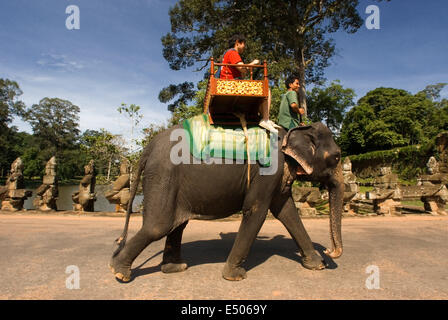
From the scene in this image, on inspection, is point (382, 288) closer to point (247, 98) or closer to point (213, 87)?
point (247, 98)

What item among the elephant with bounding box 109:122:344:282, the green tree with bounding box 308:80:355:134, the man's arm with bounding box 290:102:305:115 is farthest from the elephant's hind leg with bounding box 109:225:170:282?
the green tree with bounding box 308:80:355:134

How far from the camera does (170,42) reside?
17188 millimetres

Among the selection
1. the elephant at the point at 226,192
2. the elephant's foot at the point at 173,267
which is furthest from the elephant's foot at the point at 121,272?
the elephant's foot at the point at 173,267

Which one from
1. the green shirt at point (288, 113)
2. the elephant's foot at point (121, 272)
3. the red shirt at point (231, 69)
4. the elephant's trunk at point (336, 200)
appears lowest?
the elephant's foot at point (121, 272)

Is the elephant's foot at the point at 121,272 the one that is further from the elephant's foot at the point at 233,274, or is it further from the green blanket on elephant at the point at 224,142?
the green blanket on elephant at the point at 224,142

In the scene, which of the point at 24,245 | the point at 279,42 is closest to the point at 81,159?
the point at 279,42

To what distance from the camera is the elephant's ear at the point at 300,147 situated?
3.34 meters

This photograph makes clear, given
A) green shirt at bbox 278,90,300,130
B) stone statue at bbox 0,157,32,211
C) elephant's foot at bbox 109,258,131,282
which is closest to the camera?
elephant's foot at bbox 109,258,131,282

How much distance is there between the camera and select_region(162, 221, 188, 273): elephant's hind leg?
134 inches

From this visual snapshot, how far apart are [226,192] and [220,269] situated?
1103 mm

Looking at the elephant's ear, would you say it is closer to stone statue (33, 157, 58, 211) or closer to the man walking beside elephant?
the man walking beside elephant

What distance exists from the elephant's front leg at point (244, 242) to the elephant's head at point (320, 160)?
756 mm

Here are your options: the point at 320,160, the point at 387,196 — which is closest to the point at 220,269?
the point at 320,160

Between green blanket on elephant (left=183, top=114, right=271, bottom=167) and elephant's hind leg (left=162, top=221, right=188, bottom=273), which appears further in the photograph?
elephant's hind leg (left=162, top=221, right=188, bottom=273)
